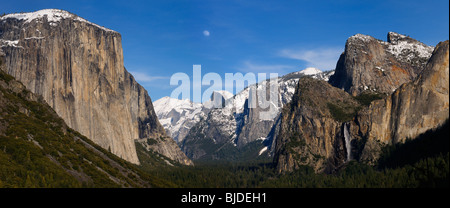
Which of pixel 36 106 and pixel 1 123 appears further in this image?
pixel 36 106

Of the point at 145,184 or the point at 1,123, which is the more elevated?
the point at 1,123

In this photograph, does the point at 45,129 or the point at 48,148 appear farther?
the point at 45,129

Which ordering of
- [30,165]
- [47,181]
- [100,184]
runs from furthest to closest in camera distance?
[100,184] < [30,165] < [47,181]

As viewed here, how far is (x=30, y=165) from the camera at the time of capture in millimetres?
119562

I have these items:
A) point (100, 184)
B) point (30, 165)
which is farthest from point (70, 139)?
point (30, 165)
